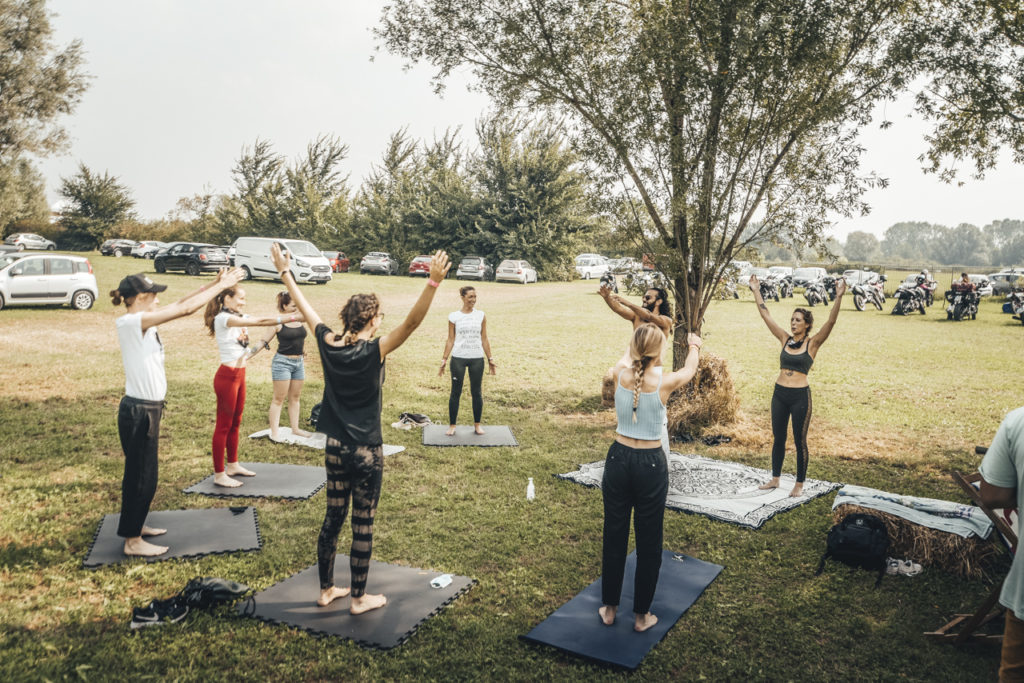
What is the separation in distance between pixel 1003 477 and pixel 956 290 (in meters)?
28.8

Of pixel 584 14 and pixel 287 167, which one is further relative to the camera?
pixel 287 167

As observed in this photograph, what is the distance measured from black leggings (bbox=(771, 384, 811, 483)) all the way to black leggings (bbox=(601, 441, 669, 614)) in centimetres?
329

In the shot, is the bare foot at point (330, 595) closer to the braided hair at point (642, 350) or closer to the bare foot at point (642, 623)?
the bare foot at point (642, 623)

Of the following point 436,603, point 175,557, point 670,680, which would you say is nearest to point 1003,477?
point 670,680

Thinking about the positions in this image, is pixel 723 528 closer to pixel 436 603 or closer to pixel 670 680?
pixel 670 680

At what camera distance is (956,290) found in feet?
87.9

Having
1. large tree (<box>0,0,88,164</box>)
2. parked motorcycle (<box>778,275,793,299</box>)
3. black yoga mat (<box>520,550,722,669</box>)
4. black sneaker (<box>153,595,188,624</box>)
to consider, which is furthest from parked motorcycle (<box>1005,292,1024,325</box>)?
large tree (<box>0,0,88,164</box>)

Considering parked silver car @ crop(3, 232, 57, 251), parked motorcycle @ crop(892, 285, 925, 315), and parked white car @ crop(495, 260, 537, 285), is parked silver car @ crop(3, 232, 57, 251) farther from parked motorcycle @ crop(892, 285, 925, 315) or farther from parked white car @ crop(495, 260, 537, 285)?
parked motorcycle @ crop(892, 285, 925, 315)

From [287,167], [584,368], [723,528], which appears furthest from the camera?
[287,167]

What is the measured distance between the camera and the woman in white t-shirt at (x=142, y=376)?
495 centimetres

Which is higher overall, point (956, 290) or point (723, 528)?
point (956, 290)

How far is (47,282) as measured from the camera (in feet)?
65.3

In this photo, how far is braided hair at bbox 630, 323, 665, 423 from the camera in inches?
166

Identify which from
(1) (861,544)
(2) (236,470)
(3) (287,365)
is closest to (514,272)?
(3) (287,365)
